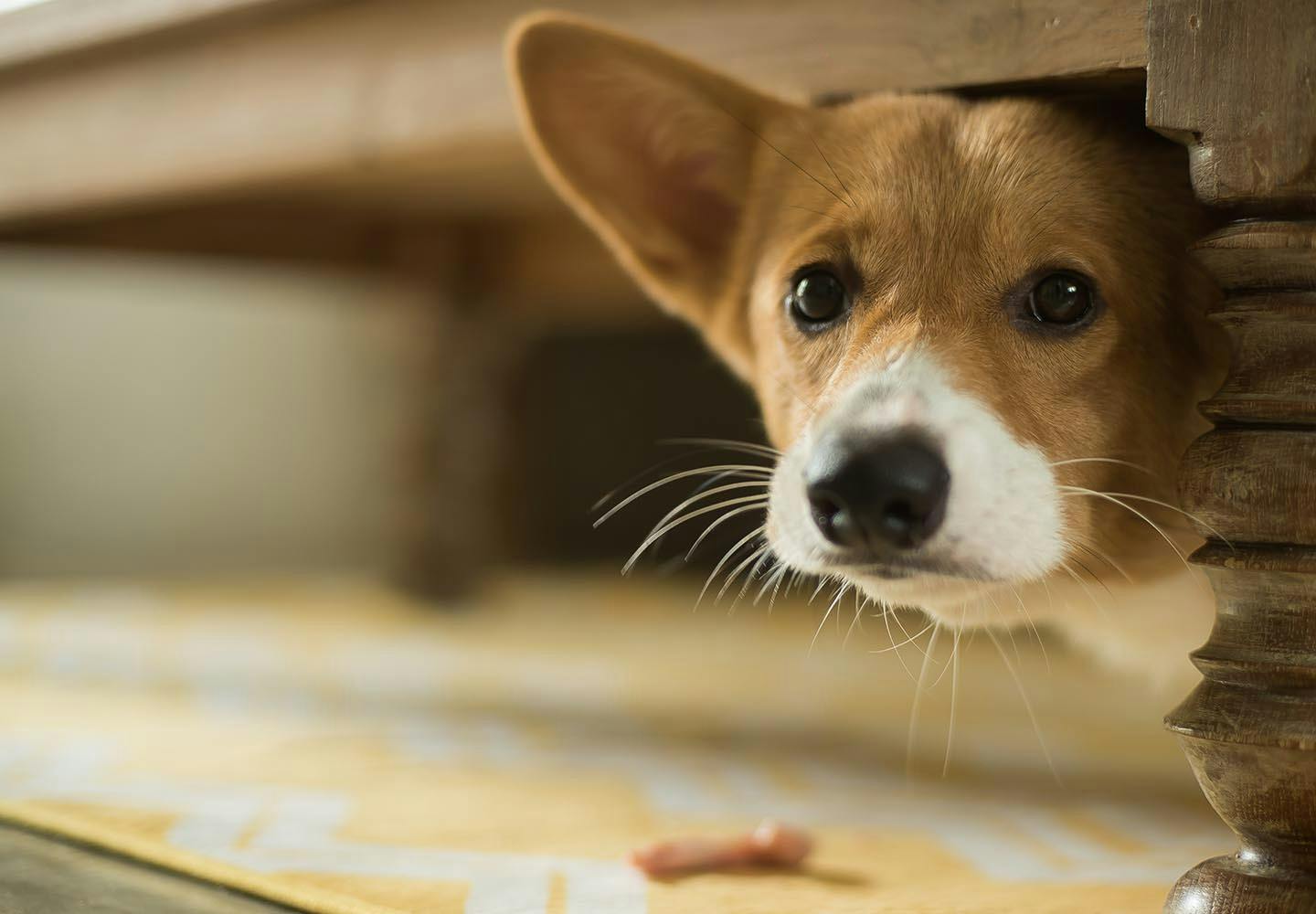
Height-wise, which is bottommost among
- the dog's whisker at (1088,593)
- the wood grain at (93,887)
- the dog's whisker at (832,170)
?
the wood grain at (93,887)

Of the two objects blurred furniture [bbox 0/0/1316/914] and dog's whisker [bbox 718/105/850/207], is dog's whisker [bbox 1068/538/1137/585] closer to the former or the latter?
blurred furniture [bbox 0/0/1316/914]

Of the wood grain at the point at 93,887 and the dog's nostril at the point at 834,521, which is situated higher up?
the dog's nostril at the point at 834,521

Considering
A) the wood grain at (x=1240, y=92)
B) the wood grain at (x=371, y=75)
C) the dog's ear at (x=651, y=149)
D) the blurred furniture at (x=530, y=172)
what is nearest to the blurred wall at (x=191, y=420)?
the blurred furniture at (x=530, y=172)

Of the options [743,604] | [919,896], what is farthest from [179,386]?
[919,896]

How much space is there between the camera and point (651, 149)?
4.91 ft

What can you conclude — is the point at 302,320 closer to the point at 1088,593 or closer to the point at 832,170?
the point at 832,170

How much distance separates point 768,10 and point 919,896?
2.88 feet

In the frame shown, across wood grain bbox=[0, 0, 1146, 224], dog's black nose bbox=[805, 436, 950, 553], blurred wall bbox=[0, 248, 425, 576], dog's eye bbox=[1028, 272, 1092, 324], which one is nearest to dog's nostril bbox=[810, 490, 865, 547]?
dog's black nose bbox=[805, 436, 950, 553]

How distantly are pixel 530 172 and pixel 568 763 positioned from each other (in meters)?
0.96

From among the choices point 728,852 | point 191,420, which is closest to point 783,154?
point 728,852

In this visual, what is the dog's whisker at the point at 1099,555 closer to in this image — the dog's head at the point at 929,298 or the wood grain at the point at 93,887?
the dog's head at the point at 929,298

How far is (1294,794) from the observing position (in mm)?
879

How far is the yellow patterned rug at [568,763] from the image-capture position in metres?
1.19

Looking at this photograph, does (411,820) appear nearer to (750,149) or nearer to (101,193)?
(750,149)
